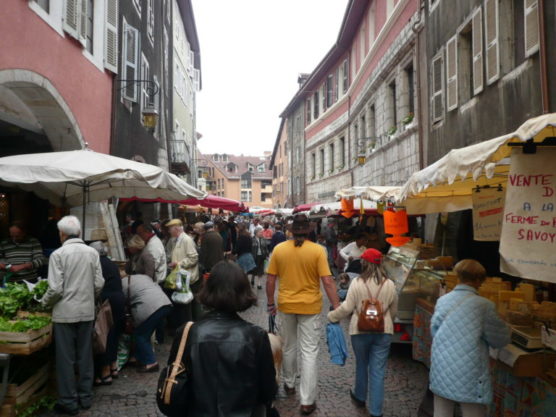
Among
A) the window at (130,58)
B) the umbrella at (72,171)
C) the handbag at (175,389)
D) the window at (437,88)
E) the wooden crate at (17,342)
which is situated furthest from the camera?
the window at (130,58)

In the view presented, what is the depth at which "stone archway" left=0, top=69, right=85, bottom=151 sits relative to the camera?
23.9 ft

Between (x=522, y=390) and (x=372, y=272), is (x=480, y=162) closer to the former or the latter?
(x=372, y=272)

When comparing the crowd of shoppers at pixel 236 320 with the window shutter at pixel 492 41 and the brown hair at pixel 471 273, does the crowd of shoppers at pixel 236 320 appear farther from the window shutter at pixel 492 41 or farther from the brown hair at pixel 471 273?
the window shutter at pixel 492 41

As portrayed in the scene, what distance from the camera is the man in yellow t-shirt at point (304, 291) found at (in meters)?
4.70

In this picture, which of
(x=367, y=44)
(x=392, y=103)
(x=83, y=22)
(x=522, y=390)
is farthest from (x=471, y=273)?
(x=367, y=44)

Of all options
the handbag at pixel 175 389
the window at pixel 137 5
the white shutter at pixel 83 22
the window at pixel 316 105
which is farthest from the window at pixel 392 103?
the handbag at pixel 175 389

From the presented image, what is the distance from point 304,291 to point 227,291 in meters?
2.48

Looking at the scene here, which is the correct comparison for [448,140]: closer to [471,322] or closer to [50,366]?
[471,322]

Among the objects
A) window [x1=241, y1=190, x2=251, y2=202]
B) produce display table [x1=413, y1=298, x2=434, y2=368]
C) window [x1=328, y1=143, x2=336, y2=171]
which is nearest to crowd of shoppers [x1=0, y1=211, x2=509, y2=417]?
produce display table [x1=413, y1=298, x2=434, y2=368]

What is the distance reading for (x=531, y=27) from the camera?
7176 millimetres

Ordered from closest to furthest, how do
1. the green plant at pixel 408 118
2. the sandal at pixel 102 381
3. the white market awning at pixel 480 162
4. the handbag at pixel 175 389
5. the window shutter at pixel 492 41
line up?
the handbag at pixel 175 389, the white market awning at pixel 480 162, the sandal at pixel 102 381, the window shutter at pixel 492 41, the green plant at pixel 408 118

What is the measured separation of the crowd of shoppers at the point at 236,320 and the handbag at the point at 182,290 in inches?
0.8

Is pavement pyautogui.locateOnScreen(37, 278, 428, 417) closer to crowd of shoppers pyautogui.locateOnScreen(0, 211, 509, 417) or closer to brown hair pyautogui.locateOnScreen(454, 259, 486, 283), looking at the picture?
crowd of shoppers pyautogui.locateOnScreen(0, 211, 509, 417)

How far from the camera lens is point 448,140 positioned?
35.8ft
